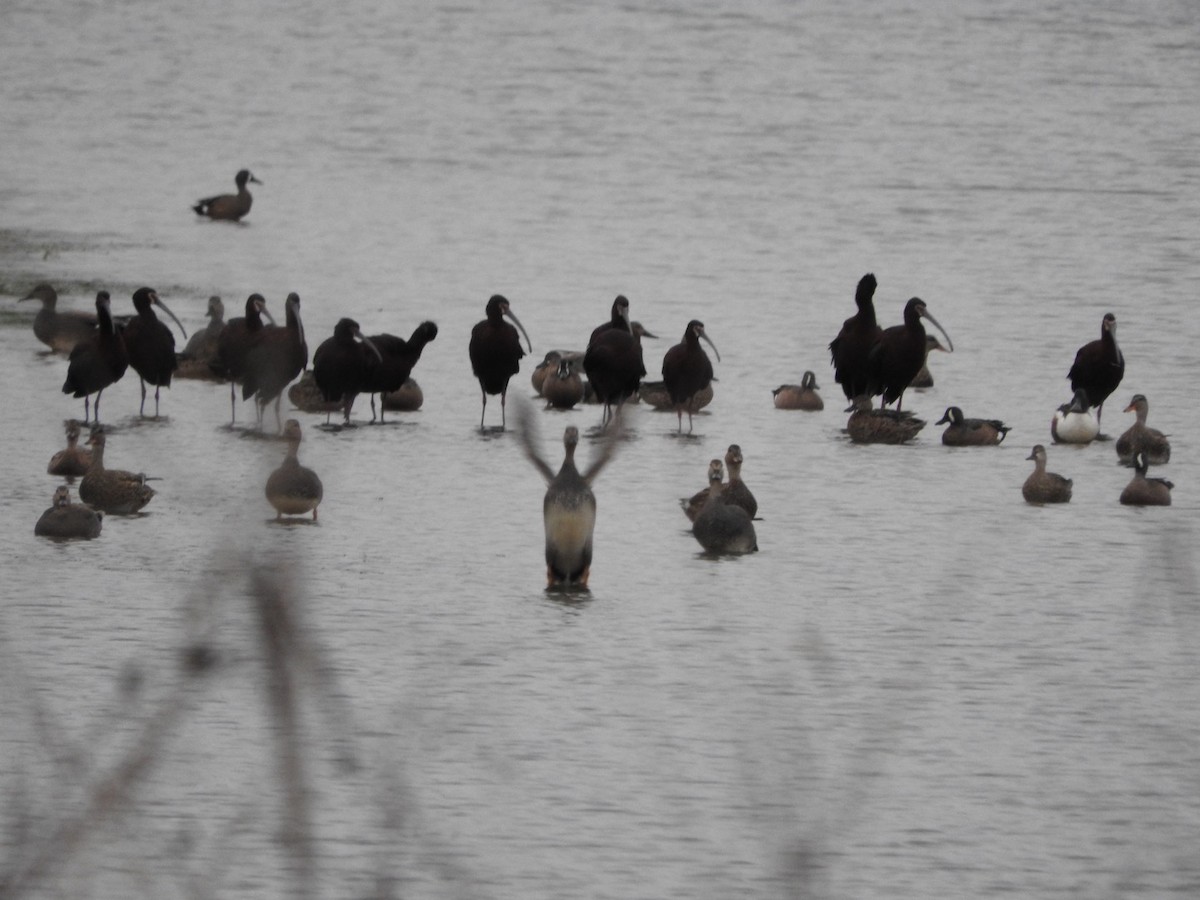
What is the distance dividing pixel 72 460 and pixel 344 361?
2771mm

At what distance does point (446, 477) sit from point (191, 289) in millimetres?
8341

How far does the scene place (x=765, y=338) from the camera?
18938 mm

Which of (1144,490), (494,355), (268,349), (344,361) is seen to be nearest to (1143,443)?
(1144,490)

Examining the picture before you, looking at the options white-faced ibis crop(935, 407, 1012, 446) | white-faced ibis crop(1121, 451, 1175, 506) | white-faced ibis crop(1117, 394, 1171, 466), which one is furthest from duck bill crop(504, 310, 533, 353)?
white-faced ibis crop(1121, 451, 1175, 506)

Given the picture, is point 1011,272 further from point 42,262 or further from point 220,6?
point 220,6

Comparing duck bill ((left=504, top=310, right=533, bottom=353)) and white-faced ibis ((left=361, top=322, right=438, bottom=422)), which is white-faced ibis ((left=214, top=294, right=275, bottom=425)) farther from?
duck bill ((left=504, top=310, right=533, bottom=353))

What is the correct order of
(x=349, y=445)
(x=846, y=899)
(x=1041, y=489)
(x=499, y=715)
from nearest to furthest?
(x=846, y=899), (x=499, y=715), (x=1041, y=489), (x=349, y=445)

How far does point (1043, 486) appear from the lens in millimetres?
12508

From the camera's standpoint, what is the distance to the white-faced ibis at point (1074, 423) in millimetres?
14523

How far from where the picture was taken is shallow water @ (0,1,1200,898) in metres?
6.54

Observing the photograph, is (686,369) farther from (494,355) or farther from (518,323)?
(518,323)

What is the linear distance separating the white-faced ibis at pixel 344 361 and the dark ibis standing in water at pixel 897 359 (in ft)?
11.6

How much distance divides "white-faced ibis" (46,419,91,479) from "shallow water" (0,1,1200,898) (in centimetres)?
9

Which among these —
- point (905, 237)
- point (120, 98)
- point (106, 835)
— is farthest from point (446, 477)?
point (120, 98)
